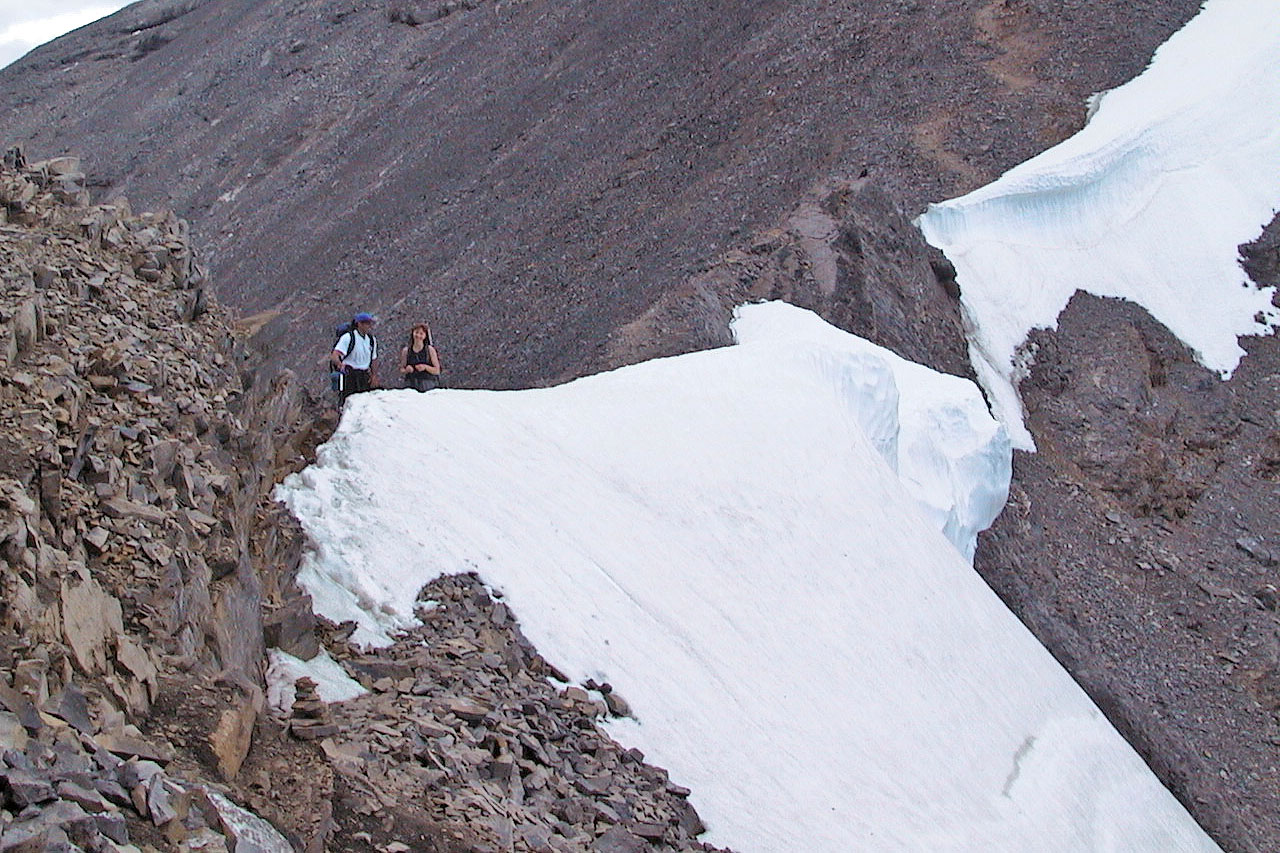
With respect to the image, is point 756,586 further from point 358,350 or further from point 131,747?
point 131,747

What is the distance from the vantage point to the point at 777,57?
971 inches

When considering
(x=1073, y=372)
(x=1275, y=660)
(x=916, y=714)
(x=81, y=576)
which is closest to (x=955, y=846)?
(x=916, y=714)

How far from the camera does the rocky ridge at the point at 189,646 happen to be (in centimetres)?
499

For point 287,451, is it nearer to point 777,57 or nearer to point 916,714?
point 916,714

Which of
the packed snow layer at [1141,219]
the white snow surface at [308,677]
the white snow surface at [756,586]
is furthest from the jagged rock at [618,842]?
the packed snow layer at [1141,219]

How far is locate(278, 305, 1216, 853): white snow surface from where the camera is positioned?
29.0 feet

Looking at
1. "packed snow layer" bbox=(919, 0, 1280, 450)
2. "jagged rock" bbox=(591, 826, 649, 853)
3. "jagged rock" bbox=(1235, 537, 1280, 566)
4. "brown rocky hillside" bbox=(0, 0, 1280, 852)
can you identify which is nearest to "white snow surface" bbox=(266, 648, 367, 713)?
"brown rocky hillside" bbox=(0, 0, 1280, 852)

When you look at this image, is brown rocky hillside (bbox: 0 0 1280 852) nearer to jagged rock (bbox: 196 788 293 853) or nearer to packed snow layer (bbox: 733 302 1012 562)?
jagged rock (bbox: 196 788 293 853)

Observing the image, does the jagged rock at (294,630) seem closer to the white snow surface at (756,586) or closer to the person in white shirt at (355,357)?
the white snow surface at (756,586)

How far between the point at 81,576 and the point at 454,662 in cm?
262

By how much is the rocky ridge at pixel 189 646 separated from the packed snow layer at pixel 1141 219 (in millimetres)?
11316

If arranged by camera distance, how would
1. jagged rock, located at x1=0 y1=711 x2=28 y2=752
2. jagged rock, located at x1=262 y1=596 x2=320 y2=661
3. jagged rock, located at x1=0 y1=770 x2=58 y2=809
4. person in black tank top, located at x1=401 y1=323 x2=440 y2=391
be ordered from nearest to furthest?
jagged rock, located at x1=0 y1=770 x2=58 y2=809, jagged rock, located at x1=0 y1=711 x2=28 y2=752, jagged rock, located at x1=262 y1=596 x2=320 y2=661, person in black tank top, located at x1=401 y1=323 x2=440 y2=391

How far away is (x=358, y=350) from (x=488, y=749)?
478 cm

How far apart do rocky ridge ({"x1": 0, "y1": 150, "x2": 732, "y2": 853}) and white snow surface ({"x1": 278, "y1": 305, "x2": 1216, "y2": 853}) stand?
1.25 feet
